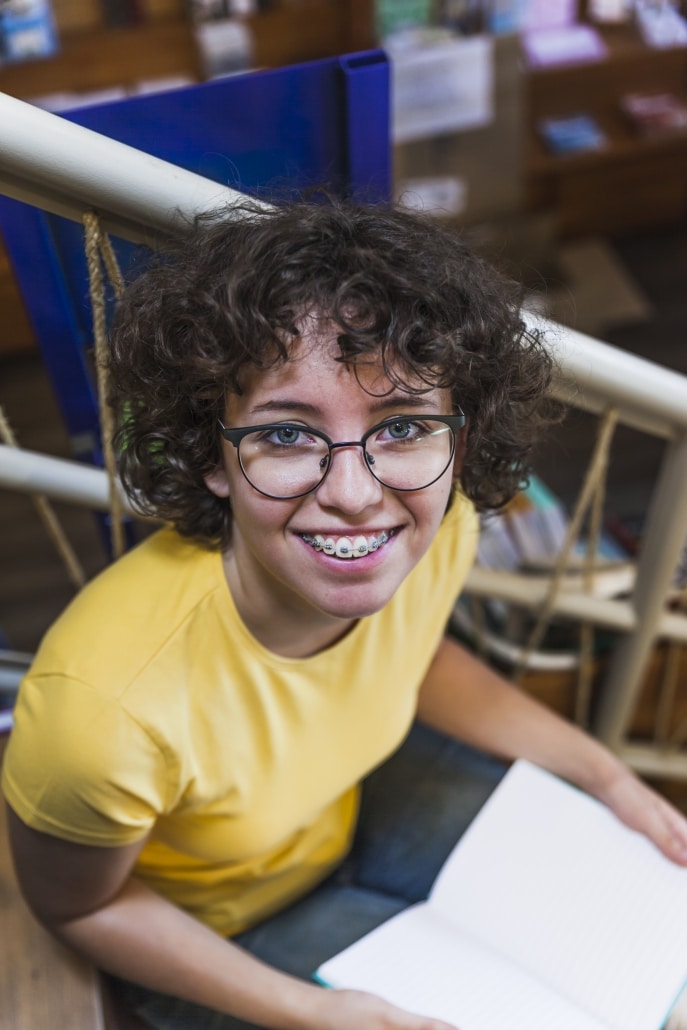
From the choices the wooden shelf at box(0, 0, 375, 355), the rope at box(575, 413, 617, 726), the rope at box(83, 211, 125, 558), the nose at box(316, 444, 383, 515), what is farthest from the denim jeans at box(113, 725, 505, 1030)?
the wooden shelf at box(0, 0, 375, 355)

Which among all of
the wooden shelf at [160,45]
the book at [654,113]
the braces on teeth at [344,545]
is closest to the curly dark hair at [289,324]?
the braces on teeth at [344,545]

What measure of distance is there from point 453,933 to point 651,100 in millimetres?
2559

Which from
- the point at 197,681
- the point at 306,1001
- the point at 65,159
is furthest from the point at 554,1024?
the point at 65,159

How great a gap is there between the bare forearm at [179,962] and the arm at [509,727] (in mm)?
395

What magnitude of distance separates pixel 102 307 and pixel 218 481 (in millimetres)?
191

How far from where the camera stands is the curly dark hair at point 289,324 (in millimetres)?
765

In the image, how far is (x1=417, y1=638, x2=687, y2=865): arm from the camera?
126 centimetres

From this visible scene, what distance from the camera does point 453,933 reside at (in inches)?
45.2

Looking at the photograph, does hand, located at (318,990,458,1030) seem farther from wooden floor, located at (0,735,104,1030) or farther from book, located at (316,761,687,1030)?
wooden floor, located at (0,735,104,1030)

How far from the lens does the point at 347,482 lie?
0.79m

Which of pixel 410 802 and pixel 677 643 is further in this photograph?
pixel 677 643

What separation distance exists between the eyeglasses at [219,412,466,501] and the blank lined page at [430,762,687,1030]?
1.96ft

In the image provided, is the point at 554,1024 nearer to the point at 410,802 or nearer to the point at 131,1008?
the point at 410,802

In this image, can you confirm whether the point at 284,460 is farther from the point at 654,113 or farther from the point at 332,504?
the point at 654,113
